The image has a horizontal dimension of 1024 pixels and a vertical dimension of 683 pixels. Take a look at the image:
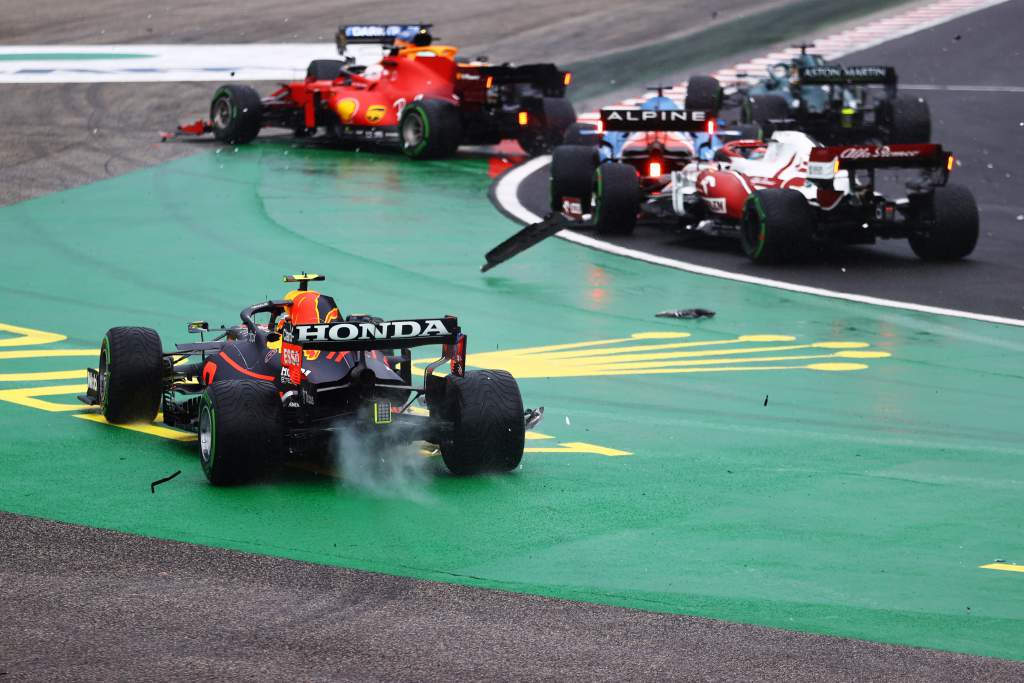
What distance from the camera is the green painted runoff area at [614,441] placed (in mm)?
9406

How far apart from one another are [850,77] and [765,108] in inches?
69.1

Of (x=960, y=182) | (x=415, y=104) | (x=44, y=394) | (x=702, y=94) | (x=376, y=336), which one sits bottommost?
(x=960, y=182)

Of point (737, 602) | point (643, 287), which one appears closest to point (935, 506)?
point (737, 602)

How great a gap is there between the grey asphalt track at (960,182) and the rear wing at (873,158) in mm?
1248

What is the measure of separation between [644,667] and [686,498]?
3234 mm

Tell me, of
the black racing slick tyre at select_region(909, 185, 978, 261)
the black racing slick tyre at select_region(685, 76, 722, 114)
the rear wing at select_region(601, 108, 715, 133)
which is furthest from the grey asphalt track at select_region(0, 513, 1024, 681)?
Answer: the black racing slick tyre at select_region(685, 76, 722, 114)

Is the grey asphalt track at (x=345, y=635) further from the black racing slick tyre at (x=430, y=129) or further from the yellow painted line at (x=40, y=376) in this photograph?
the black racing slick tyre at (x=430, y=129)

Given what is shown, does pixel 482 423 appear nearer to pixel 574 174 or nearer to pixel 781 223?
pixel 781 223

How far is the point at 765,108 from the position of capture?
101 feet

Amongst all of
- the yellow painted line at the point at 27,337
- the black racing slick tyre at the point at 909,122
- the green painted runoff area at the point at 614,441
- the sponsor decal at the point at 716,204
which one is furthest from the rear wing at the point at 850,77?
the yellow painted line at the point at 27,337

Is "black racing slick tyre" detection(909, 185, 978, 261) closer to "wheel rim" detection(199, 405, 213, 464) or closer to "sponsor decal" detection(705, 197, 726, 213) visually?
"sponsor decal" detection(705, 197, 726, 213)

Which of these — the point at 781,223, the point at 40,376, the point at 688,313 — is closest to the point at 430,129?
the point at 781,223

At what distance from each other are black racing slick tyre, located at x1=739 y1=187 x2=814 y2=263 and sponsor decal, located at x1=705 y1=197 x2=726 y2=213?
1157 mm

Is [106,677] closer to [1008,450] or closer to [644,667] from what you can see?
[644,667]
